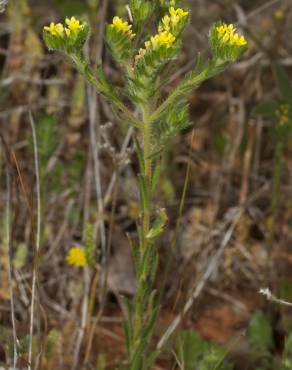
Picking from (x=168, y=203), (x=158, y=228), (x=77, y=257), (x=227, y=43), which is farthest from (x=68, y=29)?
(x=168, y=203)

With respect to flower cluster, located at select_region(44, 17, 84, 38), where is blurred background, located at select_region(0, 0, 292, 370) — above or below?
below

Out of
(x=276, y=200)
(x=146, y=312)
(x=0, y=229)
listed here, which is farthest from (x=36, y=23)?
(x=146, y=312)

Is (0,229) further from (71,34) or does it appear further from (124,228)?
(71,34)

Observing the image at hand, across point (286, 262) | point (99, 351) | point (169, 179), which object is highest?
point (169, 179)

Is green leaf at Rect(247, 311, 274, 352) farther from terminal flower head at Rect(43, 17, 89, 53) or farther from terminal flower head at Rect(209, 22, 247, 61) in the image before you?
terminal flower head at Rect(43, 17, 89, 53)

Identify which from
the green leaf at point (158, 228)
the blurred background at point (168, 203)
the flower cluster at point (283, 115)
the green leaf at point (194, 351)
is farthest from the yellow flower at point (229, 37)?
the flower cluster at point (283, 115)

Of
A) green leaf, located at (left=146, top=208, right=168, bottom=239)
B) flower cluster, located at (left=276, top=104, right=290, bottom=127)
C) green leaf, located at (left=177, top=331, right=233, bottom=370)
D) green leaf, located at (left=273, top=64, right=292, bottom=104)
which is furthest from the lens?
green leaf, located at (left=273, top=64, right=292, bottom=104)

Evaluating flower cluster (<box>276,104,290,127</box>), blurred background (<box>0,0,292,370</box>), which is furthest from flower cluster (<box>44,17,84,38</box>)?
flower cluster (<box>276,104,290,127</box>)
